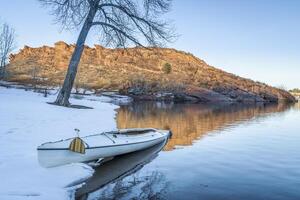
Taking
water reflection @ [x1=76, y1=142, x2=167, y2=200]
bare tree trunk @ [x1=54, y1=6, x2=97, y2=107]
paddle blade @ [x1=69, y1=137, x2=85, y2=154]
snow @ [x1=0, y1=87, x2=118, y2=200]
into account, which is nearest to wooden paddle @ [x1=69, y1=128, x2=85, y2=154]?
paddle blade @ [x1=69, y1=137, x2=85, y2=154]

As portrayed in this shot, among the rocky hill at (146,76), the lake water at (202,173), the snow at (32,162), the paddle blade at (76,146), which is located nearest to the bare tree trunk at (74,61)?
the snow at (32,162)

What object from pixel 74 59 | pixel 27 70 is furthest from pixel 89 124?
pixel 27 70

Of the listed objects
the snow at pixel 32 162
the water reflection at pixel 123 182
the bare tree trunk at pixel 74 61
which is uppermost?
the bare tree trunk at pixel 74 61

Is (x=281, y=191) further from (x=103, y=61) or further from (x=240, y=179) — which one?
(x=103, y=61)

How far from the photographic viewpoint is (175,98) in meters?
89.8

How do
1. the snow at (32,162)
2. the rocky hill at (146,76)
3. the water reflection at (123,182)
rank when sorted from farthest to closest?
the rocky hill at (146,76), the water reflection at (123,182), the snow at (32,162)

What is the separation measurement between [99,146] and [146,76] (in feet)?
313

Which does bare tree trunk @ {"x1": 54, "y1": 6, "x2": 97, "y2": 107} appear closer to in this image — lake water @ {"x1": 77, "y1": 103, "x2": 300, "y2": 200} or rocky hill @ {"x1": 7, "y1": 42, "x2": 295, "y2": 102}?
lake water @ {"x1": 77, "y1": 103, "x2": 300, "y2": 200}

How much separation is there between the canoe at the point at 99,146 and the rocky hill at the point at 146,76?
173ft

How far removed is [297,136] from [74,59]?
1723 centimetres

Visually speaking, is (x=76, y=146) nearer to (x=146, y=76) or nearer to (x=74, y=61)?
(x=74, y=61)

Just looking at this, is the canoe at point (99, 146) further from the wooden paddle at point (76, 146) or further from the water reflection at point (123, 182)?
the water reflection at point (123, 182)

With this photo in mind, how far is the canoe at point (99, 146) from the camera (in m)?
9.98

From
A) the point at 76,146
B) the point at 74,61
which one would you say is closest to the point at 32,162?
the point at 76,146
